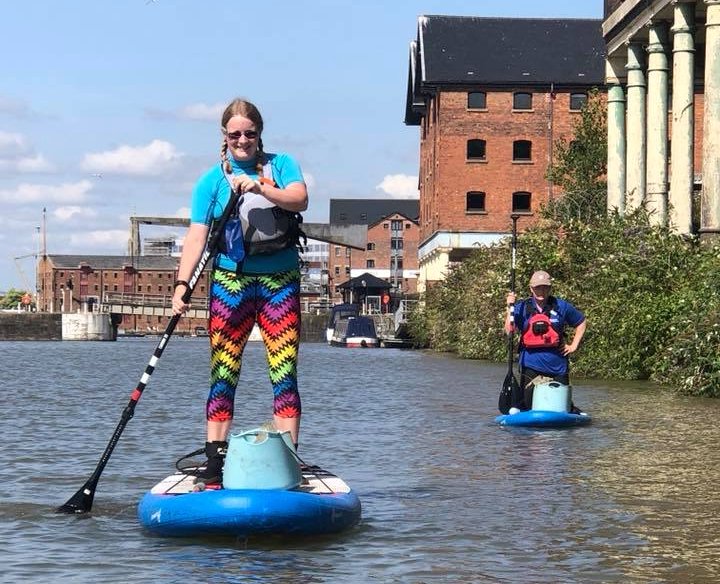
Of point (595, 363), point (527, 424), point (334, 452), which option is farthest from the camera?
point (595, 363)

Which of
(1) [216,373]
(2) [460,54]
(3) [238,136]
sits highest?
(2) [460,54]

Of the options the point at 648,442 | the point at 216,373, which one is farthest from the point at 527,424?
the point at 216,373

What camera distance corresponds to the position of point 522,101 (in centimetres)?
7600

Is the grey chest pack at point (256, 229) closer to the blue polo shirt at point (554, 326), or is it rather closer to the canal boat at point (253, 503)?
the canal boat at point (253, 503)

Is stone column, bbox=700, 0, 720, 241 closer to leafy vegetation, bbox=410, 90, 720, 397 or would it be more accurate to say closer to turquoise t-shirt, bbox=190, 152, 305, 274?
leafy vegetation, bbox=410, 90, 720, 397

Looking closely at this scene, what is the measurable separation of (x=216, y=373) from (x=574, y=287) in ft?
79.9

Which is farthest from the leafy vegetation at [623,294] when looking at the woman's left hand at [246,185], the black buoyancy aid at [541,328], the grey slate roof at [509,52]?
the grey slate roof at [509,52]

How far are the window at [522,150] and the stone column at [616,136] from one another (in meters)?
33.7

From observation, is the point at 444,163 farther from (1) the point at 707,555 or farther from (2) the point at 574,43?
(1) the point at 707,555

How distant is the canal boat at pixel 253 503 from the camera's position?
8227 millimetres

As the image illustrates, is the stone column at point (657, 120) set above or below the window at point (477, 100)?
below

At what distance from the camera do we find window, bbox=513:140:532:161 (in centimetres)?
7606

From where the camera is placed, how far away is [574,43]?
7762 centimetres

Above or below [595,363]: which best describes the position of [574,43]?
above
